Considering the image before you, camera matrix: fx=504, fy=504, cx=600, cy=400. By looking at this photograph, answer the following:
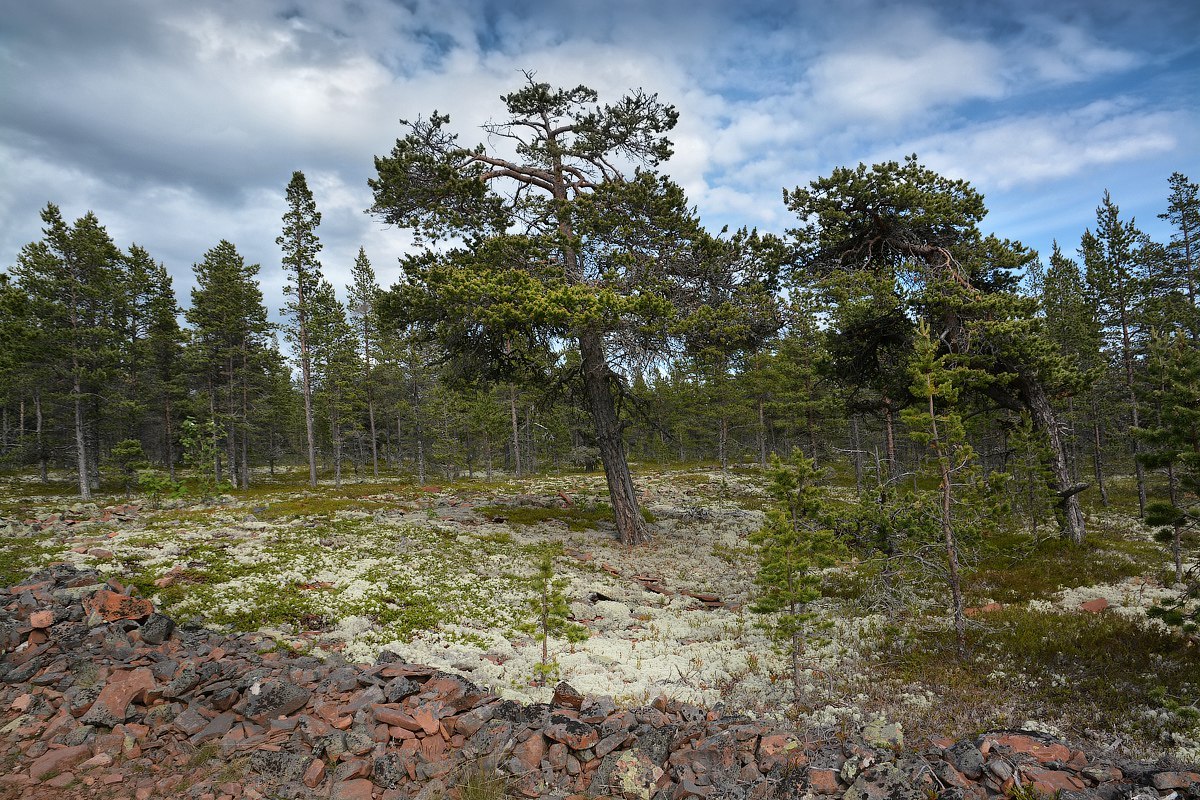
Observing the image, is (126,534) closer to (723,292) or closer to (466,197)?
(466,197)

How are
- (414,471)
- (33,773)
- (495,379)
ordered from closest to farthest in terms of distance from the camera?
(33,773), (495,379), (414,471)

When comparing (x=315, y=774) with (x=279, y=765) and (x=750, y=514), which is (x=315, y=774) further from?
(x=750, y=514)

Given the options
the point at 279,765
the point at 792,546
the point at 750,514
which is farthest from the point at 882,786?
the point at 750,514

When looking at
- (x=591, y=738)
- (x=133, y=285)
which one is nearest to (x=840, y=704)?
(x=591, y=738)

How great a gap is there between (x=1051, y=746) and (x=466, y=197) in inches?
630

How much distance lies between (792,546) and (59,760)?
9.07 metres

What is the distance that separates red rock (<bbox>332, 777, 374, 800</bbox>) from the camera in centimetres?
502

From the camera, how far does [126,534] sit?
13508 millimetres

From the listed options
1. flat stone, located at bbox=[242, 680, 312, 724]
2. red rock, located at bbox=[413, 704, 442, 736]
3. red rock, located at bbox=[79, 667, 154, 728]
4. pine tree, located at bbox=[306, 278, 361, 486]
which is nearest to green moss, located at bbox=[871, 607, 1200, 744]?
red rock, located at bbox=[413, 704, 442, 736]

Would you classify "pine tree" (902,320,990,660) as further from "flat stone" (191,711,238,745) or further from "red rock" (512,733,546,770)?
"flat stone" (191,711,238,745)

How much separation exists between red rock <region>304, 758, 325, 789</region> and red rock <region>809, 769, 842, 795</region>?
4.91 meters

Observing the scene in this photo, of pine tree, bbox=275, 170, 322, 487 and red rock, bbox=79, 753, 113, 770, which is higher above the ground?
pine tree, bbox=275, 170, 322, 487

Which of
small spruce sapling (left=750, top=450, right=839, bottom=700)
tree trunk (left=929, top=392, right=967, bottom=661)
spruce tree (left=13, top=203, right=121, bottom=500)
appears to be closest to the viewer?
small spruce sapling (left=750, top=450, right=839, bottom=700)

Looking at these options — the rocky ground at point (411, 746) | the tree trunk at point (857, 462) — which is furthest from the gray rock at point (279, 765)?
the tree trunk at point (857, 462)
